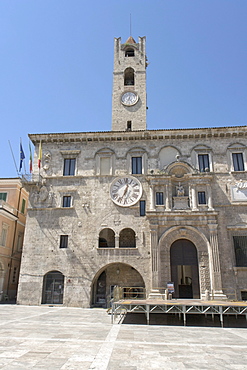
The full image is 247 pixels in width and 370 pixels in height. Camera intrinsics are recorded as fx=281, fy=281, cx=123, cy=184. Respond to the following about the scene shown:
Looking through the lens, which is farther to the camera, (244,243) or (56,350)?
(244,243)

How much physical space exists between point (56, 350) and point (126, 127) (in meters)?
23.8

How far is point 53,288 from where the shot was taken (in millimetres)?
23891

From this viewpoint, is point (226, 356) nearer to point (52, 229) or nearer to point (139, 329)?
point (139, 329)

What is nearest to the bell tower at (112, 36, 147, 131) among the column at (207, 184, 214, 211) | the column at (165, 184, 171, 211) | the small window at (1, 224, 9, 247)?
the column at (165, 184, 171, 211)

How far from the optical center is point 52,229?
2502 cm

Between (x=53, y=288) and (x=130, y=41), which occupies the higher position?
(x=130, y=41)

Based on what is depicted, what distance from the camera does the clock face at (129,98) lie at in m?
30.7

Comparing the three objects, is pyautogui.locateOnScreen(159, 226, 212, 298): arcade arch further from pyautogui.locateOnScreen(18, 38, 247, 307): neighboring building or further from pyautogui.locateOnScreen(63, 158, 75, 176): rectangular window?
pyautogui.locateOnScreen(63, 158, 75, 176): rectangular window

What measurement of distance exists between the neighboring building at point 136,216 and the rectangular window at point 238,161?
9 centimetres

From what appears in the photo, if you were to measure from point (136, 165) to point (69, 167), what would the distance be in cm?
640

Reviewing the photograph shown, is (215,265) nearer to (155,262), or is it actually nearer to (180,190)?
(155,262)

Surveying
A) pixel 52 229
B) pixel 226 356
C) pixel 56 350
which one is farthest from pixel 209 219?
pixel 56 350

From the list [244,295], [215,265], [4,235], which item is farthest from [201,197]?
[4,235]

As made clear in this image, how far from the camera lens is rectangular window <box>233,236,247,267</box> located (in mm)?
22547
